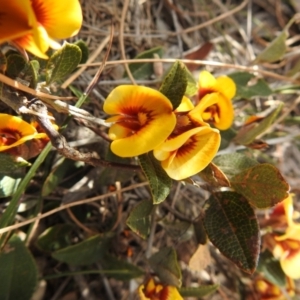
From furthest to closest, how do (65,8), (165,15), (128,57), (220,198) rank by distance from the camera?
(165,15) < (128,57) < (220,198) < (65,8)

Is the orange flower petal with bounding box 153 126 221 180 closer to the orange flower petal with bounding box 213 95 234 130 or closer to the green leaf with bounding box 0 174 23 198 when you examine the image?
the orange flower petal with bounding box 213 95 234 130

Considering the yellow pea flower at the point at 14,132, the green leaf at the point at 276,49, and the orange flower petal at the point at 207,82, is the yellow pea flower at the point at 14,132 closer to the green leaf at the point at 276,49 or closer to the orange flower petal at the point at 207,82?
the orange flower petal at the point at 207,82

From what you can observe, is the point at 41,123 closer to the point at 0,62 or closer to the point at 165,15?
the point at 0,62

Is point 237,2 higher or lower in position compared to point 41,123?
lower

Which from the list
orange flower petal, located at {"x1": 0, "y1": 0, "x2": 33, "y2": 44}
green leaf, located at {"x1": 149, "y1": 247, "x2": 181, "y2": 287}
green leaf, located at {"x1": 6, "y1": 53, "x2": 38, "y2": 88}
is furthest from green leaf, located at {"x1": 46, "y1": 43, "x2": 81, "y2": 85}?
green leaf, located at {"x1": 149, "y1": 247, "x2": 181, "y2": 287}

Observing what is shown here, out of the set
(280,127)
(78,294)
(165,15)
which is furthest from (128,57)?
(78,294)

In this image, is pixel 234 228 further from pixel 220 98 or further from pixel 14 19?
pixel 14 19

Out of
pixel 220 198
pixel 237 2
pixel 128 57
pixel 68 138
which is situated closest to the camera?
pixel 220 198
